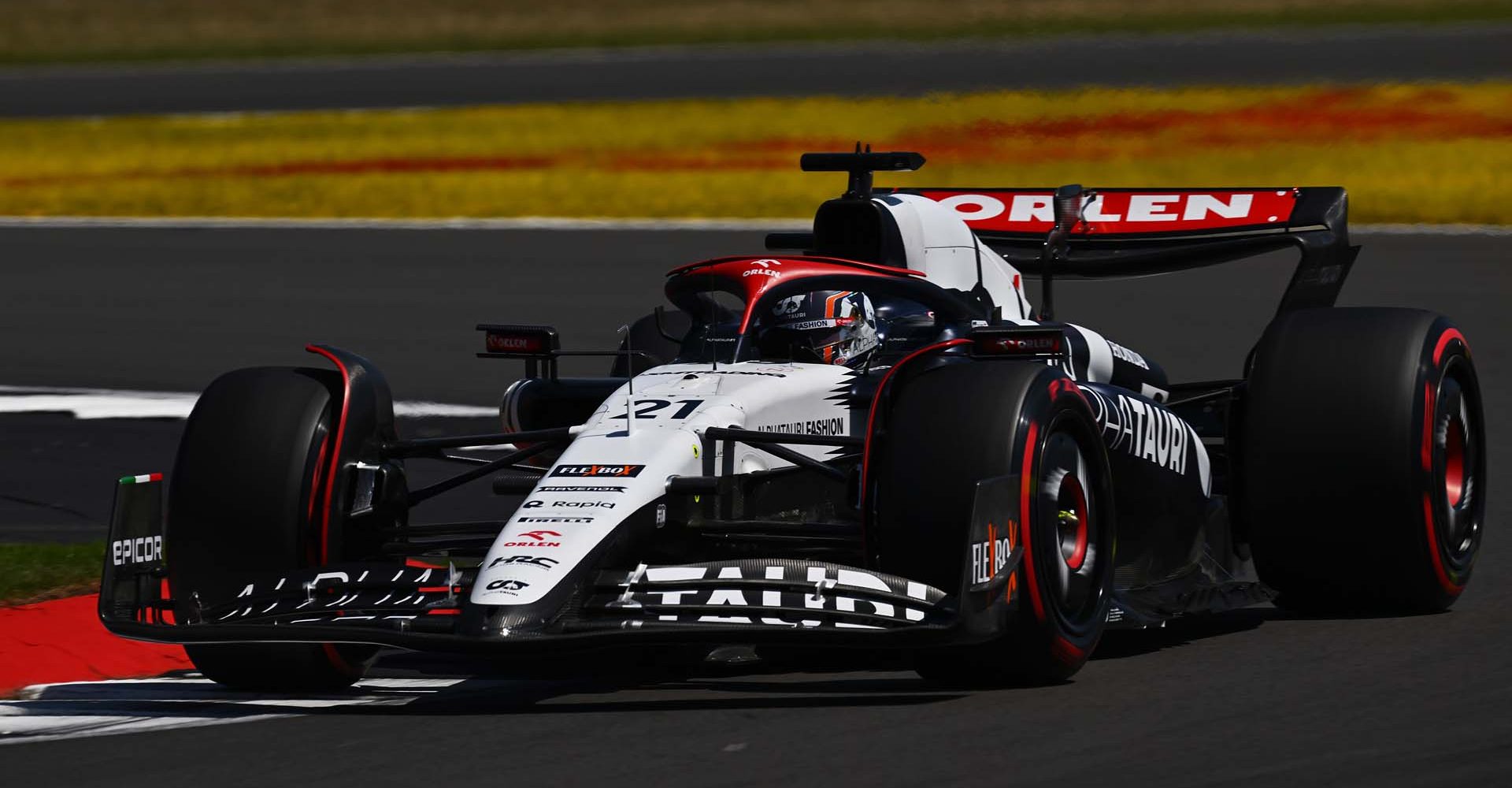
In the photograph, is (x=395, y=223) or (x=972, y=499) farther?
(x=395, y=223)

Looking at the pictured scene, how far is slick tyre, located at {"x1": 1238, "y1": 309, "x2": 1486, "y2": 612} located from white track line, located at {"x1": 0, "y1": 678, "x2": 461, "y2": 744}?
2.90m

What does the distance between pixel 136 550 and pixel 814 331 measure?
2.38 meters

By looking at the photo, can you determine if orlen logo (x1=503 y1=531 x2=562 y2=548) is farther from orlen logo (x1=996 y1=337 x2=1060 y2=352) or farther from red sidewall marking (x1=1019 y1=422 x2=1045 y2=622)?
orlen logo (x1=996 y1=337 x2=1060 y2=352)

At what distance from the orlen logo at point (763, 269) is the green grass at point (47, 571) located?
2669mm

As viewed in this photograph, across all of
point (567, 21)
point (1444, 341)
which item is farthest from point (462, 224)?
point (567, 21)

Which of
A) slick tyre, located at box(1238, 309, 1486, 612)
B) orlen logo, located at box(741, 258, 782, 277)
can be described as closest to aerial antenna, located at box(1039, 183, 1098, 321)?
slick tyre, located at box(1238, 309, 1486, 612)

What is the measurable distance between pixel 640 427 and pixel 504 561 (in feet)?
2.68

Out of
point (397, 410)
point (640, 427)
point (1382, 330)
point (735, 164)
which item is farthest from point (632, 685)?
point (735, 164)

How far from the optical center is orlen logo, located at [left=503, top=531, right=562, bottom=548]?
6.38m

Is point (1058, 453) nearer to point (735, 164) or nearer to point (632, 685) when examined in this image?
point (632, 685)

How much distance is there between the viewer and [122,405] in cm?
1323

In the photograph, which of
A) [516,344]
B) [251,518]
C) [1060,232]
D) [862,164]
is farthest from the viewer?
[1060,232]

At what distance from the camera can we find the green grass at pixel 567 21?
33.1 meters

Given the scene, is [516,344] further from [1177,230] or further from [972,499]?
[1177,230]
